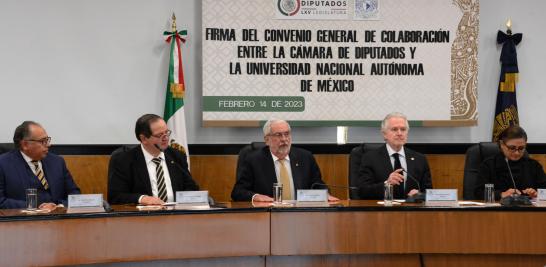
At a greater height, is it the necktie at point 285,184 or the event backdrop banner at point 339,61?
the event backdrop banner at point 339,61

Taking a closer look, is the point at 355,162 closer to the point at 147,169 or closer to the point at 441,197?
the point at 441,197

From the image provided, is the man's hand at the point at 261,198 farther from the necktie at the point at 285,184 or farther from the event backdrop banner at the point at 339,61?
the event backdrop banner at the point at 339,61

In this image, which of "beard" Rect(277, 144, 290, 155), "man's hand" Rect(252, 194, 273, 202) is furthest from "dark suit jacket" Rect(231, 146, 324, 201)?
"man's hand" Rect(252, 194, 273, 202)

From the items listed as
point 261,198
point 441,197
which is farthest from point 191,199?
point 441,197

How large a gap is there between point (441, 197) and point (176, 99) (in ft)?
8.38

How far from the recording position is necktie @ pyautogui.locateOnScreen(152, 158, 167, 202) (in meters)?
4.50

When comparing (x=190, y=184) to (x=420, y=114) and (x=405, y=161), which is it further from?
(x=420, y=114)

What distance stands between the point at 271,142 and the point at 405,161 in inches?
35.3

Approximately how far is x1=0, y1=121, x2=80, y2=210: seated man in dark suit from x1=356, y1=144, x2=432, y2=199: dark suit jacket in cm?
180

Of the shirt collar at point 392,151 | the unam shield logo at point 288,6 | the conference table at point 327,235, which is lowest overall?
the conference table at point 327,235

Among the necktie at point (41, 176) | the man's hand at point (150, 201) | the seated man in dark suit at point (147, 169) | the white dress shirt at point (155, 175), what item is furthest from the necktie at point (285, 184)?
the necktie at point (41, 176)

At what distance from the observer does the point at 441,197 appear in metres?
4.12

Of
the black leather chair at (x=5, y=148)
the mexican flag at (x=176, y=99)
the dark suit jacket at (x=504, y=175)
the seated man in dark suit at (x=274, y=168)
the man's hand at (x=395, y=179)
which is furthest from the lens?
the mexican flag at (x=176, y=99)

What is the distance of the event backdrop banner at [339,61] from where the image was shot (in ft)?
19.7
